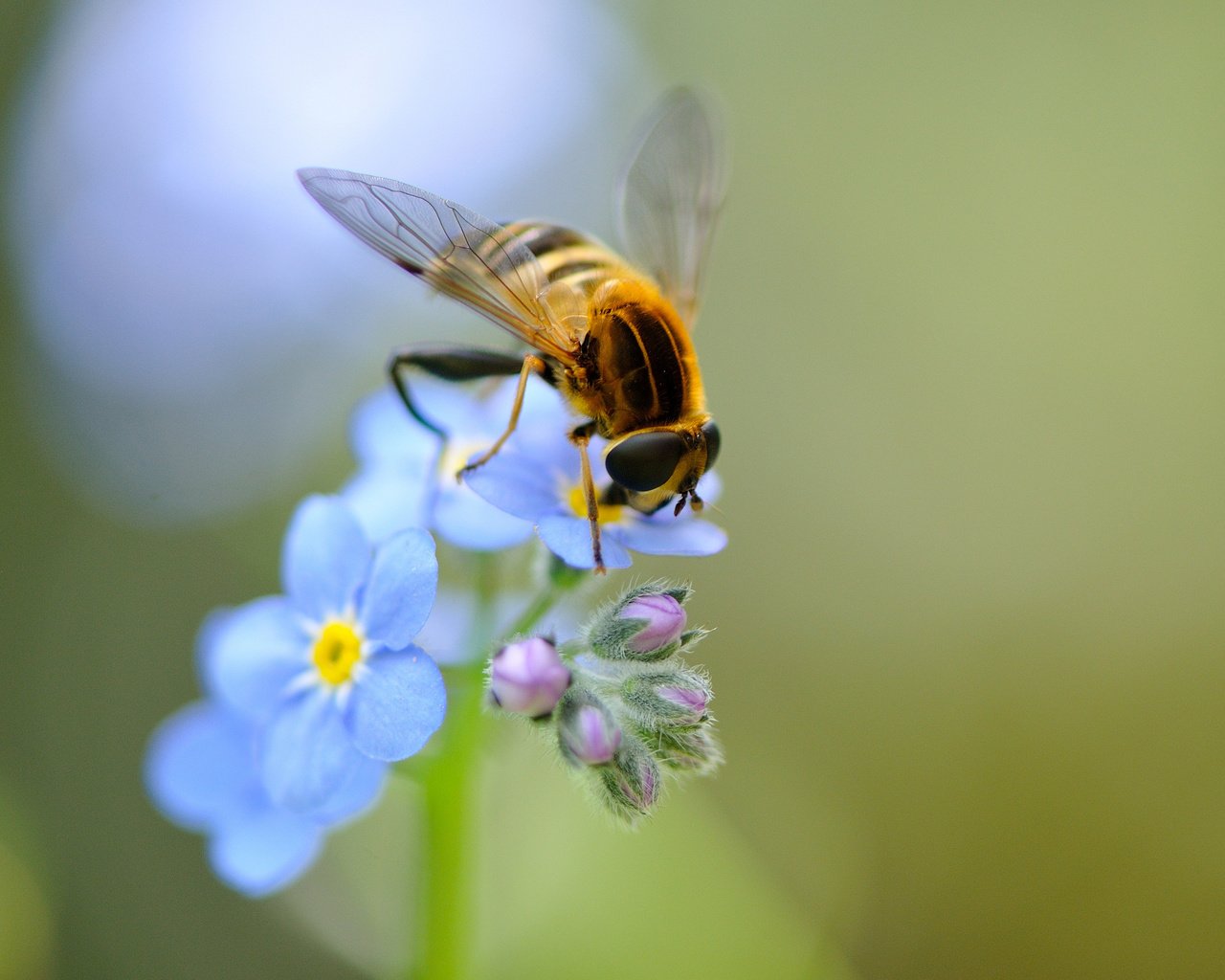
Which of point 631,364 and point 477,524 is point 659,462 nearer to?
point 631,364

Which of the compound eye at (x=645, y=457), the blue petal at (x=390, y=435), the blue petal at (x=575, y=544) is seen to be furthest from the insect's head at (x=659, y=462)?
the blue petal at (x=390, y=435)

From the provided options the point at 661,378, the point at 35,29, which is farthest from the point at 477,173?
the point at 661,378

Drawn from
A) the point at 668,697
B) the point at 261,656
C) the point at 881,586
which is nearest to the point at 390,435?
the point at 261,656

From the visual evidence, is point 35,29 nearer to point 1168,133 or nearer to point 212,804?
point 212,804

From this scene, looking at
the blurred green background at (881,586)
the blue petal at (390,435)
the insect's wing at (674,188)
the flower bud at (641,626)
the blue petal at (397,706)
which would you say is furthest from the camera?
the blurred green background at (881,586)

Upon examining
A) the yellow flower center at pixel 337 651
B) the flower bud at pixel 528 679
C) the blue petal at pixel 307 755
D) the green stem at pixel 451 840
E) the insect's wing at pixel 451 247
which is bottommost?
the green stem at pixel 451 840

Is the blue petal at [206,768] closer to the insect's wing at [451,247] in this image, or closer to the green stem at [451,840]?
the green stem at [451,840]

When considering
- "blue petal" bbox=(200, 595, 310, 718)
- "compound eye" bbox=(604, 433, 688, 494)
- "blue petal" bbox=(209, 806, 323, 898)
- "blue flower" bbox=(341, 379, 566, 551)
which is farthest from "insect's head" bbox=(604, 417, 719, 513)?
"blue petal" bbox=(209, 806, 323, 898)
